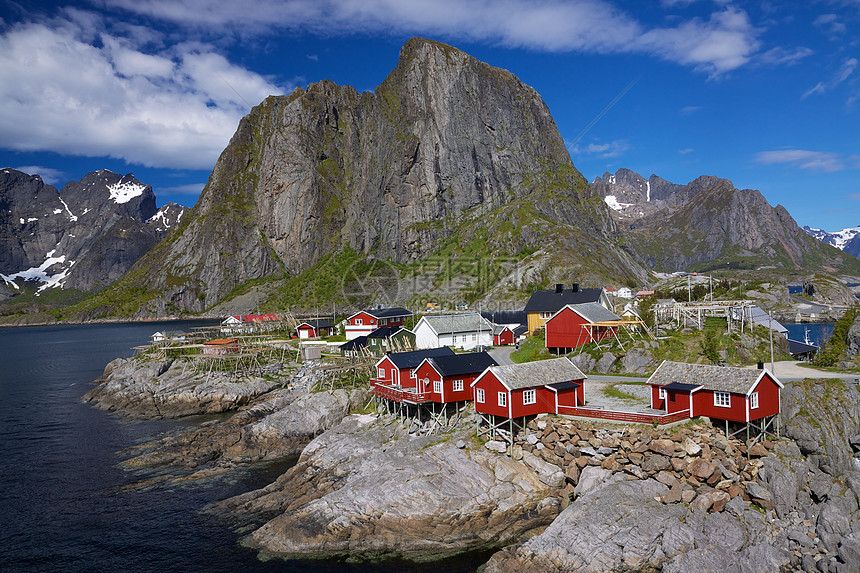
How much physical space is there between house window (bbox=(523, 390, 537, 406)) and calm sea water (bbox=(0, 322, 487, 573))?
446 inches

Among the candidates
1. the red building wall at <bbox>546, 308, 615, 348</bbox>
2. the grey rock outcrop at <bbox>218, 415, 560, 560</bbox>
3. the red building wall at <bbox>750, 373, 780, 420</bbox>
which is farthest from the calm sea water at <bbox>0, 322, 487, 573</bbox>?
the red building wall at <bbox>546, 308, 615, 348</bbox>

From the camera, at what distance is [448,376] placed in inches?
1583

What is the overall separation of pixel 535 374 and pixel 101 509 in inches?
1201

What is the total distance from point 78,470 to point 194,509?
16028mm

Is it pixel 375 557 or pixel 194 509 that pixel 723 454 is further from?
pixel 194 509

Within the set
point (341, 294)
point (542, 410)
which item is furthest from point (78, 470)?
point (341, 294)

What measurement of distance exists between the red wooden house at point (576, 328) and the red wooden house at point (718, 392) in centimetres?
1798

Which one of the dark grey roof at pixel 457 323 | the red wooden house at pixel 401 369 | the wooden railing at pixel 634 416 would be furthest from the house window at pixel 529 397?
the dark grey roof at pixel 457 323

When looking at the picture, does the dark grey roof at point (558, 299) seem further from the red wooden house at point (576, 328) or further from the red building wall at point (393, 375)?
the red building wall at point (393, 375)

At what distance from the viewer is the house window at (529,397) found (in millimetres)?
35197

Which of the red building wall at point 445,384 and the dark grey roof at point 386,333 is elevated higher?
the dark grey roof at point 386,333

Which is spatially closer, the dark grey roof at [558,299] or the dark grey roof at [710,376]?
the dark grey roof at [710,376]

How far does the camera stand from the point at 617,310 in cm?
7831

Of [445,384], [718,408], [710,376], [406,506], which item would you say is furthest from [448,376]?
[718,408]
